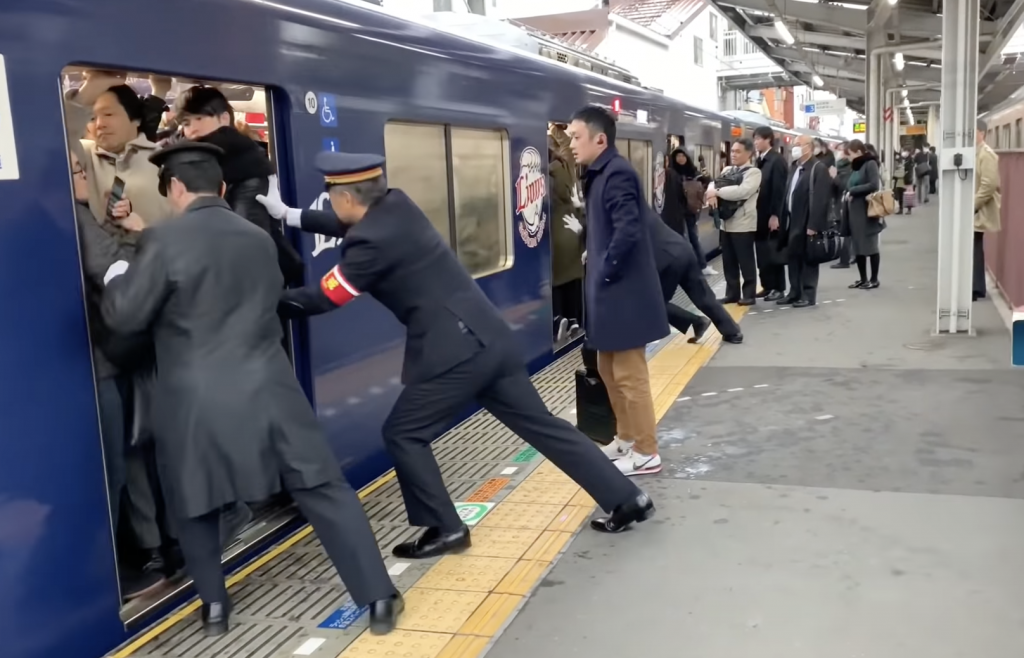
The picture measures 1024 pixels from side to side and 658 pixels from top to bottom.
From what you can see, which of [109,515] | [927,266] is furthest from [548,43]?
[927,266]

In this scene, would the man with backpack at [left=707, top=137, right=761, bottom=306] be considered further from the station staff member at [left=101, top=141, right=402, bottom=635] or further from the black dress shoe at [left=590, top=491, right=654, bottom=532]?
the station staff member at [left=101, top=141, right=402, bottom=635]

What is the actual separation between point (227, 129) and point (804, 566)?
8.75 feet

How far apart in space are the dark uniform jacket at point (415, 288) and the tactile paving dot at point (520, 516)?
0.86 meters

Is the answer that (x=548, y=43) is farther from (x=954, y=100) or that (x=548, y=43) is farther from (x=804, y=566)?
(x=804, y=566)

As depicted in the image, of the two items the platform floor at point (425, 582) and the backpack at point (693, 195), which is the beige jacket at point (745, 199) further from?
the platform floor at point (425, 582)

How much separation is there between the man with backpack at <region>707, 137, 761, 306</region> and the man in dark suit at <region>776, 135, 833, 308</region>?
0.36 meters

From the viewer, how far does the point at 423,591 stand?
344 centimetres

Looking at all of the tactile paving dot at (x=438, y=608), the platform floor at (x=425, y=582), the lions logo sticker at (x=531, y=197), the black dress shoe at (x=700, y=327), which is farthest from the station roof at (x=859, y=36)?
the tactile paving dot at (x=438, y=608)

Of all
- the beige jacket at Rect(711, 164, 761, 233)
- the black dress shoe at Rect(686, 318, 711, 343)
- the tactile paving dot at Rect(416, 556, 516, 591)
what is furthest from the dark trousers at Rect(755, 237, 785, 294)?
the tactile paving dot at Rect(416, 556, 516, 591)

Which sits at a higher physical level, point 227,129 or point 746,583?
point 227,129

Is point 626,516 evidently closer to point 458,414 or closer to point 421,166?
point 458,414

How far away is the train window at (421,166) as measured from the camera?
477cm

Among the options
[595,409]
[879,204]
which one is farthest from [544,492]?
[879,204]

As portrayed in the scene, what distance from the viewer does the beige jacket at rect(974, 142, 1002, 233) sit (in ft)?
26.6
